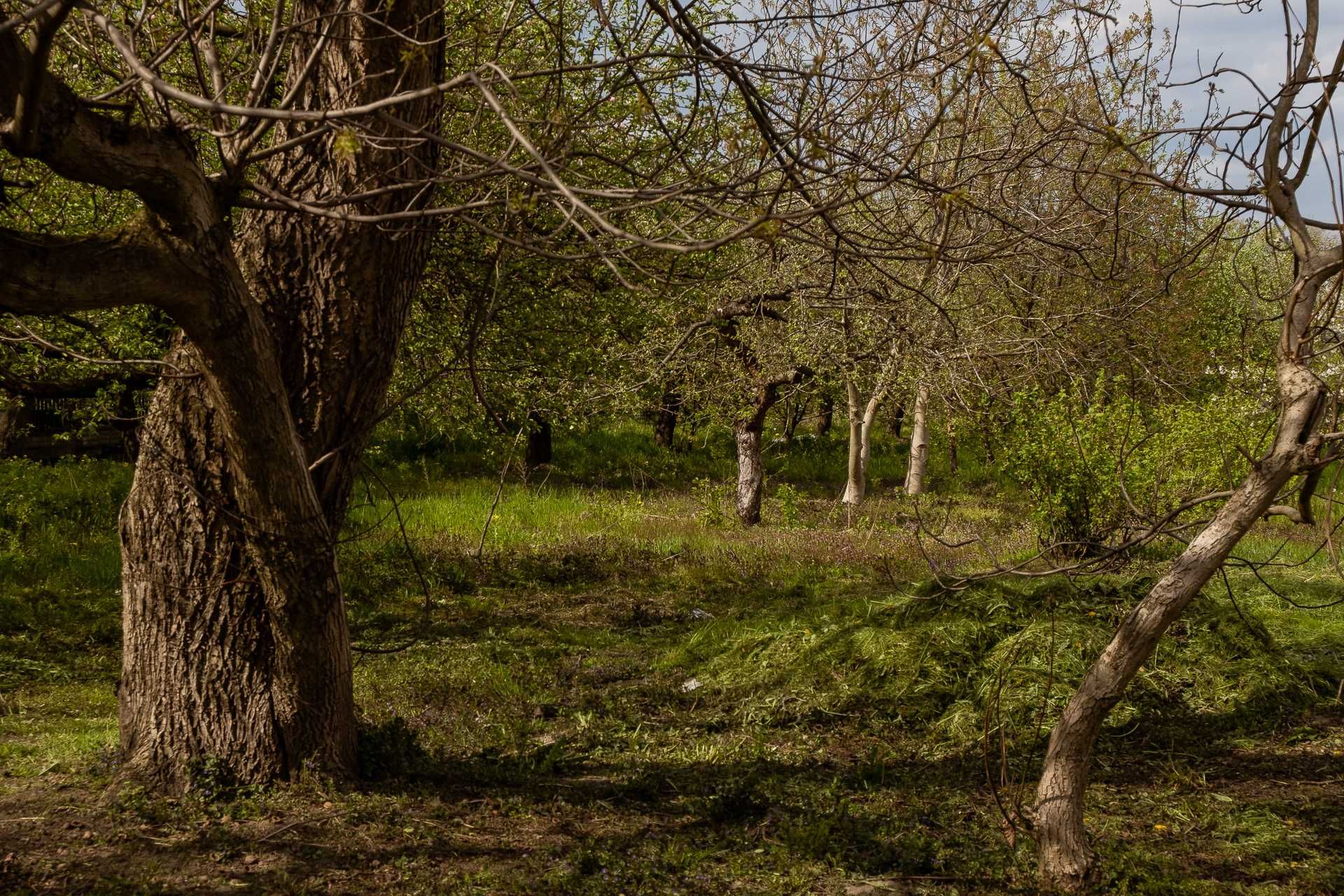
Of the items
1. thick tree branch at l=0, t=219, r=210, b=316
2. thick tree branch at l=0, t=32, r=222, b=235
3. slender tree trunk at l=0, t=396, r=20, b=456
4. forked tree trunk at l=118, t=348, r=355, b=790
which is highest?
thick tree branch at l=0, t=32, r=222, b=235

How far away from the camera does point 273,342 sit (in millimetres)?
4266

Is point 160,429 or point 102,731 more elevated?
point 160,429

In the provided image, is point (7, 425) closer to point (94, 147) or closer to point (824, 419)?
point (94, 147)

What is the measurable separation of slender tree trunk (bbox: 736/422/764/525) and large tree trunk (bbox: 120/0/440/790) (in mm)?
10358

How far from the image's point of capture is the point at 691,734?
624 cm

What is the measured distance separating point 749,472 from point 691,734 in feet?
28.8

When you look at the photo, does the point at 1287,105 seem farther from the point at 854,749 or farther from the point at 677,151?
the point at 854,749

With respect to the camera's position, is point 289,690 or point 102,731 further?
point 102,731

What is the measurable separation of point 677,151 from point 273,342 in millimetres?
1935

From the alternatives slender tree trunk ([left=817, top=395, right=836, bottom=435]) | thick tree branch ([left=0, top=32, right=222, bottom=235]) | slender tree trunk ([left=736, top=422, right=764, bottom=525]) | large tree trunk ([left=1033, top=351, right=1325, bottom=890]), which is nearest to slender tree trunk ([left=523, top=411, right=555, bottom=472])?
slender tree trunk ([left=736, top=422, right=764, bottom=525])

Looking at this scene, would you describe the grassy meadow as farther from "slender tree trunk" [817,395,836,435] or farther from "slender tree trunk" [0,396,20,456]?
"slender tree trunk" [817,395,836,435]

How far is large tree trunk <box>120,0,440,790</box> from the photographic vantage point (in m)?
4.35

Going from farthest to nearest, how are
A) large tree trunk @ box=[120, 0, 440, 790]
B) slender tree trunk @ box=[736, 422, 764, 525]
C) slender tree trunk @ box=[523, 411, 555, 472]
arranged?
1. slender tree trunk @ box=[523, 411, 555, 472]
2. slender tree trunk @ box=[736, 422, 764, 525]
3. large tree trunk @ box=[120, 0, 440, 790]

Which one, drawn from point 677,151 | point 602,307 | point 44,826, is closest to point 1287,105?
point 677,151
